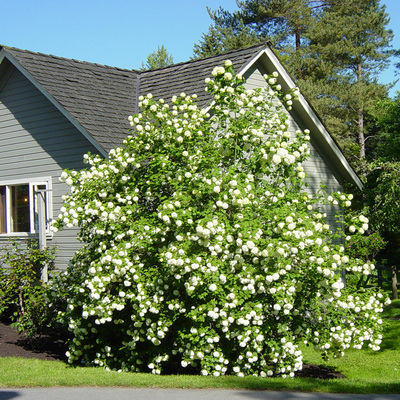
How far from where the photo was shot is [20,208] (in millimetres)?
13305

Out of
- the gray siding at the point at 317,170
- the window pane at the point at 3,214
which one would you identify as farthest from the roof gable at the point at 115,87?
the window pane at the point at 3,214

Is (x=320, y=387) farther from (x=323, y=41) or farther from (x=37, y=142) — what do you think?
(x=323, y=41)

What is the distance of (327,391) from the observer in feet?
22.4

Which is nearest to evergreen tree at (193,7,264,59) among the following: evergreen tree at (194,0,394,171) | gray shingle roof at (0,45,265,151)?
evergreen tree at (194,0,394,171)

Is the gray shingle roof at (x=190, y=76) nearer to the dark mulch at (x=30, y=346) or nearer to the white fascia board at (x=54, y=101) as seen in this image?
the white fascia board at (x=54, y=101)

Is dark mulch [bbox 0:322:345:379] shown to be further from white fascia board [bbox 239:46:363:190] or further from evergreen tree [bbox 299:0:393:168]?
evergreen tree [bbox 299:0:393:168]

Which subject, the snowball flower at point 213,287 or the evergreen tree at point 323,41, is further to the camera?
the evergreen tree at point 323,41

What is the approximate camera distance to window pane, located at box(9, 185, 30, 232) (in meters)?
13.2

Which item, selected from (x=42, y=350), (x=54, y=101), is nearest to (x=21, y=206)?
(x=54, y=101)

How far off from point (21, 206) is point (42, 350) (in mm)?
4110

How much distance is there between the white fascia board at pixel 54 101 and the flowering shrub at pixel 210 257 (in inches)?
72.6

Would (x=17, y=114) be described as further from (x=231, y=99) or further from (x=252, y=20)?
(x=252, y=20)

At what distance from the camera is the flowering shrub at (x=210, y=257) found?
24.8 feet

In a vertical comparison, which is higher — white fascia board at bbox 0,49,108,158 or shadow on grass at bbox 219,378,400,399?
white fascia board at bbox 0,49,108,158
